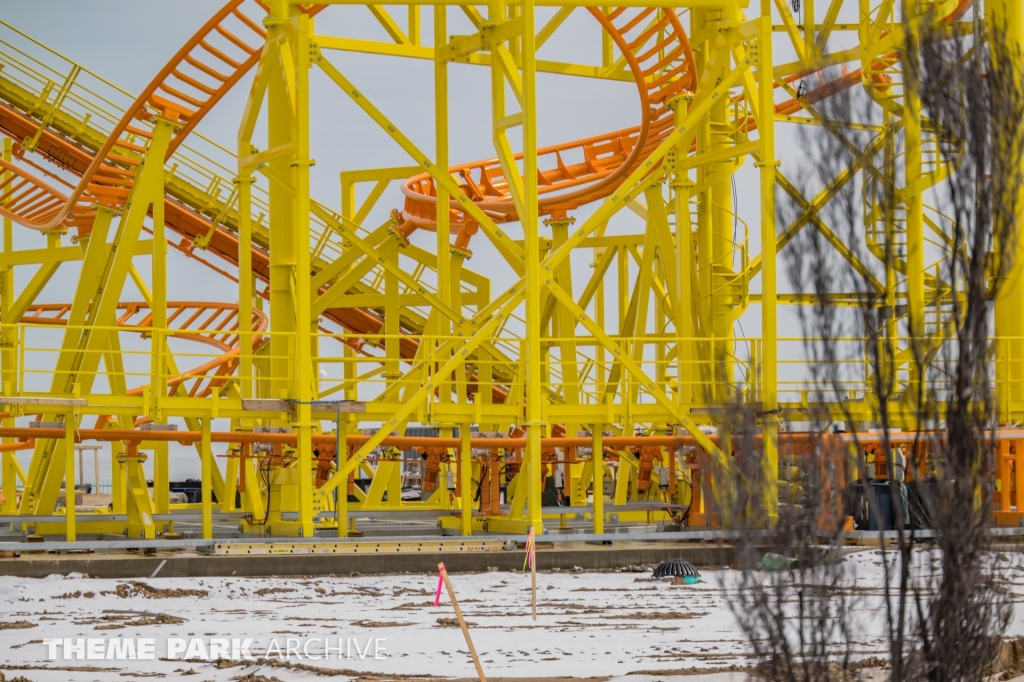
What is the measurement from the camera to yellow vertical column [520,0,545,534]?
15312 millimetres

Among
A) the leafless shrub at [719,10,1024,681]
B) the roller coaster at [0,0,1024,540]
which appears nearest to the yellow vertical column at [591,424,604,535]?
the roller coaster at [0,0,1024,540]

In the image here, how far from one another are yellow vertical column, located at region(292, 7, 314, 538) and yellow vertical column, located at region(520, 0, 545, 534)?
2.37 metres

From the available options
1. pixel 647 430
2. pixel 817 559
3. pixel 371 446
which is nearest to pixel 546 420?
pixel 371 446

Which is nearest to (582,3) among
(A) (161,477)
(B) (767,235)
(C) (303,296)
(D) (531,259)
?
(D) (531,259)

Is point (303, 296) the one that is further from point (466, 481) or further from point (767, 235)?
point (767, 235)

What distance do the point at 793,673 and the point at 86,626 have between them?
6769mm

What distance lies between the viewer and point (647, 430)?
20688mm

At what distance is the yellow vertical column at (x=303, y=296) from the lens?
15188 mm

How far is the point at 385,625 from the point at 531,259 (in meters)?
5.28

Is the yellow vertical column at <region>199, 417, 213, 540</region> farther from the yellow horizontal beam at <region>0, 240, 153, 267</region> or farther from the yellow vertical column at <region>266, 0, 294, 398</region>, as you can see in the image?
the yellow horizontal beam at <region>0, 240, 153, 267</region>

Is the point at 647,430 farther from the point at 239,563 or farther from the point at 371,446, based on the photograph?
the point at 239,563

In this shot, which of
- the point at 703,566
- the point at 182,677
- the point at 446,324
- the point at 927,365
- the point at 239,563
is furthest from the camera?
the point at 446,324

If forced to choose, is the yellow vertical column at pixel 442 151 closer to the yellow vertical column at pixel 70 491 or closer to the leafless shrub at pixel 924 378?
the yellow vertical column at pixel 70 491

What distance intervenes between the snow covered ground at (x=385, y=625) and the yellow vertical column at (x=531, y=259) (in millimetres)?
1144
